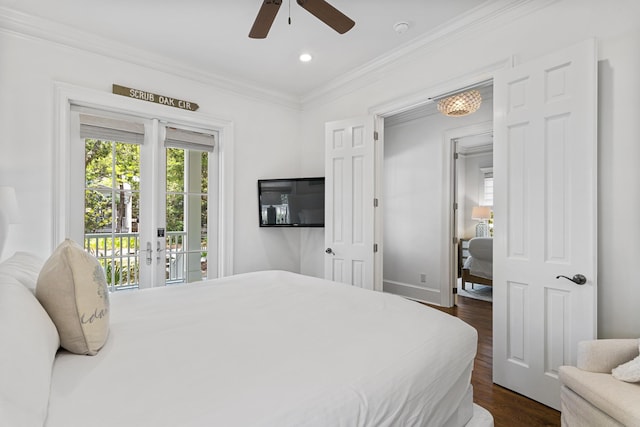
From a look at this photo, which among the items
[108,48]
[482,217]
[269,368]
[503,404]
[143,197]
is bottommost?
[503,404]

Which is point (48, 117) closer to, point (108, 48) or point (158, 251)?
point (108, 48)

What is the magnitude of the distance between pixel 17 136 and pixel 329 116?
2900 millimetres

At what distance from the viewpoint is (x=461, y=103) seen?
329cm

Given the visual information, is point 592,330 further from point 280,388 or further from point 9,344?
point 9,344

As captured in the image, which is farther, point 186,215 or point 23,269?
point 186,215

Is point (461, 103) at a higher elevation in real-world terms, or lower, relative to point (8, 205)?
higher

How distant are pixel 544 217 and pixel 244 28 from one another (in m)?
2.66

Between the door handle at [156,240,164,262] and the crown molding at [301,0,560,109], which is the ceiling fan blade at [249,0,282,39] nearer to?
the crown molding at [301,0,560,109]

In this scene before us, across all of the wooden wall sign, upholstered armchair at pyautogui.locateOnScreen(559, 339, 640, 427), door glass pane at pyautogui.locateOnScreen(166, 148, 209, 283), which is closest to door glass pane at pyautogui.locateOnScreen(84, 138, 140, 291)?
door glass pane at pyautogui.locateOnScreen(166, 148, 209, 283)

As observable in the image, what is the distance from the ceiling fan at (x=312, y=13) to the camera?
1.88m

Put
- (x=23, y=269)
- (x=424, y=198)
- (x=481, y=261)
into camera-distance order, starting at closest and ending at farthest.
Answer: (x=23, y=269) → (x=424, y=198) → (x=481, y=261)

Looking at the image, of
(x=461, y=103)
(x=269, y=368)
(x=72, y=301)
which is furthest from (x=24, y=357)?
(x=461, y=103)

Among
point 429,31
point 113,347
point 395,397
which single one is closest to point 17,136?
point 113,347

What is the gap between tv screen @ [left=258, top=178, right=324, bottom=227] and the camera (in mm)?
3812
